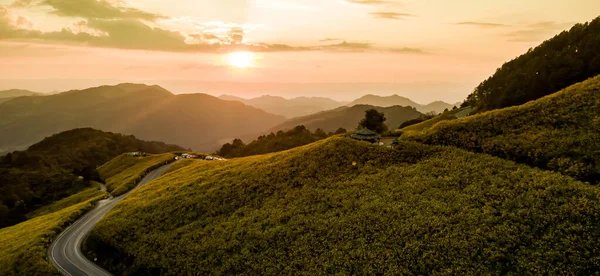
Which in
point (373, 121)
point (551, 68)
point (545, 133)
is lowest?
point (545, 133)

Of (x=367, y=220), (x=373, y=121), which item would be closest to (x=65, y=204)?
(x=373, y=121)

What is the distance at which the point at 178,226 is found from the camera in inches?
1998

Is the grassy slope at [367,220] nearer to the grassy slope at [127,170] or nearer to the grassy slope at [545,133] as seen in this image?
the grassy slope at [545,133]

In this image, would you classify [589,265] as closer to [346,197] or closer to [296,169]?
[346,197]

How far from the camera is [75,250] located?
53469 mm

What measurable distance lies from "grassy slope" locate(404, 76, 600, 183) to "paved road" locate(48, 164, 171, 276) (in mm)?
58391

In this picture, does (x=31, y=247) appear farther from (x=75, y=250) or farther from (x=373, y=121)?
(x=373, y=121)

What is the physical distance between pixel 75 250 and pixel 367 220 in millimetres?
50548

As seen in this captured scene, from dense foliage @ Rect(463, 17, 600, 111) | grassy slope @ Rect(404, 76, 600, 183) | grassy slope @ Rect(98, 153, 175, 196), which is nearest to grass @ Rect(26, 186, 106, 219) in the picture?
grassy slope @ Rect(98, 153, 175, 196)

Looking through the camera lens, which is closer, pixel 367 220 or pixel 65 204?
pixel 367 220

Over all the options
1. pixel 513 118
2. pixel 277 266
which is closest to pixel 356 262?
pixel 277 266

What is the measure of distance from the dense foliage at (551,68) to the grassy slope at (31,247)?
352 ft

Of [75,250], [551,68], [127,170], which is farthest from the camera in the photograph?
[127,170]

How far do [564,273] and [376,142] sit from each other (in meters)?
38.4
